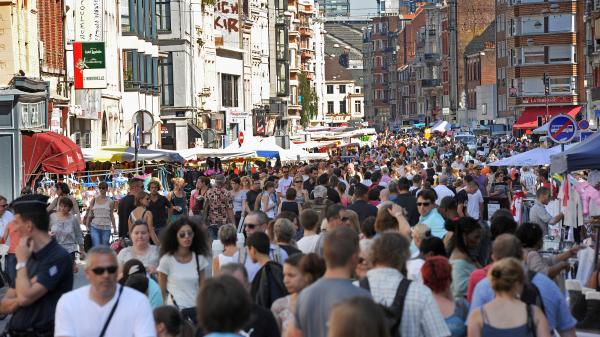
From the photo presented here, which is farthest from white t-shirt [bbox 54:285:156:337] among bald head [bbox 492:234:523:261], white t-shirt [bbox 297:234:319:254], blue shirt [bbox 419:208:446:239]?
blue shirt [bbox 419:208:446:239]

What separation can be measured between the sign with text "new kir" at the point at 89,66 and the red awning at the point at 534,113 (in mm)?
52638

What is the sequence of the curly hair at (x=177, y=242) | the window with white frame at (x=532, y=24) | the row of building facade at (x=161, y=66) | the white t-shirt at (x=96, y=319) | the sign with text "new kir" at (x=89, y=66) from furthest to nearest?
the window with white frame at (x=532, y=24) < the sign with text "new kir" at (x=89, y=66) < the row of building facade at (x=161, y=66) < the curly hair at (x=177, y=242) < the white t-shirt at (x=96, y=319)

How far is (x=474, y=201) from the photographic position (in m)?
22.1

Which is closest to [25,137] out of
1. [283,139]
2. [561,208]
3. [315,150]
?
[561,208]

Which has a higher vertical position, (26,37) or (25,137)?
(26,37)

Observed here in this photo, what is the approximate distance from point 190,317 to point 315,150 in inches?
2964

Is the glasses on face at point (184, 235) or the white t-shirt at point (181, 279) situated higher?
the glasses on face at point (184, 235)

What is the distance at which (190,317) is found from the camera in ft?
35.6

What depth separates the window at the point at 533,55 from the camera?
95.9m

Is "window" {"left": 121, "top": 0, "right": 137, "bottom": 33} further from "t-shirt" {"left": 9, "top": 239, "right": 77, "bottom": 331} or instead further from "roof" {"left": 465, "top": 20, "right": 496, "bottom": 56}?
"roof" {"left": 465, "top": 20, "right": 496, "bottom": 56}

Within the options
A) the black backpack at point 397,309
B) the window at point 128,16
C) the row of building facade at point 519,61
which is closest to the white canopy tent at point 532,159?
the black backpack at point 397,309

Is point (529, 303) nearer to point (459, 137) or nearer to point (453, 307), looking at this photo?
point (453, 307)

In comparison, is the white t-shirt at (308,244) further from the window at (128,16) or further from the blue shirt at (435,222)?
the window at (128,16)

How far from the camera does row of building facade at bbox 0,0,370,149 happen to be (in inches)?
1481
